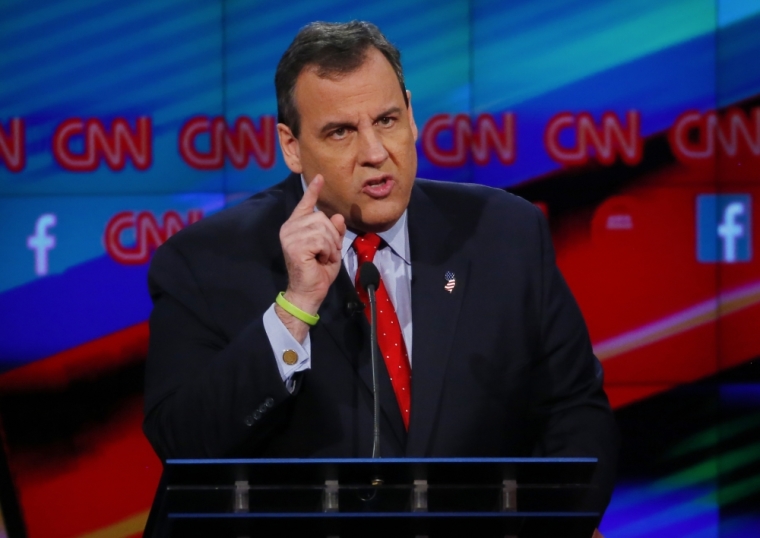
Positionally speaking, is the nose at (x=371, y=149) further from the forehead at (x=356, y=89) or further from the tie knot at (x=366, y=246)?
the tie knot at (x=366, y=246)

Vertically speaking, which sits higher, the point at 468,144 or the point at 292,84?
the point at 468,144

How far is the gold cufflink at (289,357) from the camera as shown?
163cm

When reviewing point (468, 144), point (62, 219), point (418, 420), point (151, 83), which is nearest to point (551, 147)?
point (468, 144)

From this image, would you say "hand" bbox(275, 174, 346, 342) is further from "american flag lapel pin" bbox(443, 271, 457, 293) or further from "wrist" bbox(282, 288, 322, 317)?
"american flag lapel pin" bbox(443, 271, 457, 293)

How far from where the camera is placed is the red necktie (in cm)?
179

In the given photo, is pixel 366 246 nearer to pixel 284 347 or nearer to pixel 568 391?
pixel 284 347

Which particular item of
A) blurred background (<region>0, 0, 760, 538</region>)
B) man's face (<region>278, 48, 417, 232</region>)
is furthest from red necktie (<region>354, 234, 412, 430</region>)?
blurred background (<region>0, 0, 760, 538</region>)

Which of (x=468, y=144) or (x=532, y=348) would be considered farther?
(x=468, y=144)

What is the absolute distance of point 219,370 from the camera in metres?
1.66

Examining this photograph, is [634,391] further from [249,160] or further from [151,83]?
[151,83]

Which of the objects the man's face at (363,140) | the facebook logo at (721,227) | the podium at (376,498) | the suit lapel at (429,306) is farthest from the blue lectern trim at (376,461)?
the facebook logo at (721,227)

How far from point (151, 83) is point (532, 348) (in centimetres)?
225

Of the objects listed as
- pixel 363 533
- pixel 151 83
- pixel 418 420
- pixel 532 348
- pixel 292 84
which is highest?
pixel 151 83

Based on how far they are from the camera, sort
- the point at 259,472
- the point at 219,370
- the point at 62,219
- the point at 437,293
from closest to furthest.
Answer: the point at 259,472
the point at 219,370
the point at 437,293
the point at 62,219
